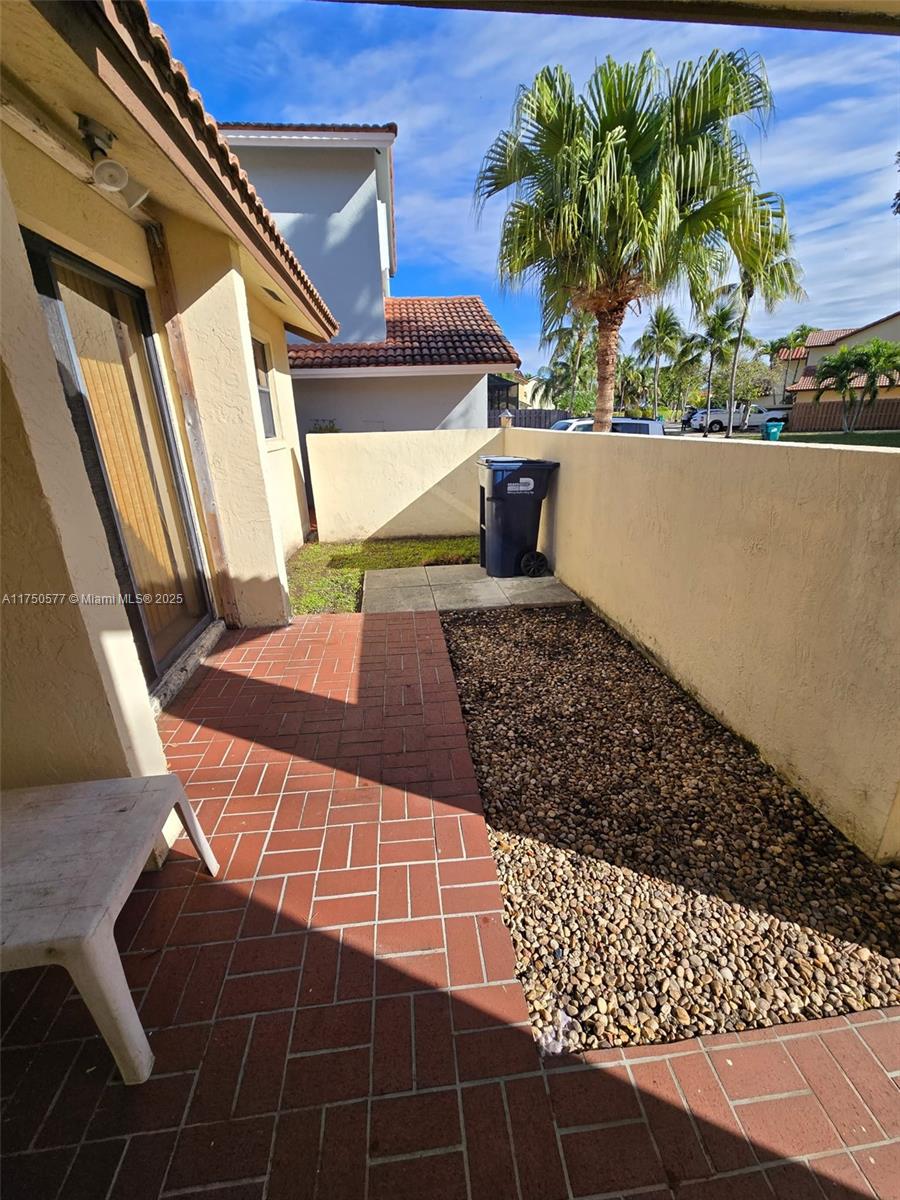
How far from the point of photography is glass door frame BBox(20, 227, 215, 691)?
281cm

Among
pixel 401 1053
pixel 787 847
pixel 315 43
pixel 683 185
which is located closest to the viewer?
pixel 401 1053

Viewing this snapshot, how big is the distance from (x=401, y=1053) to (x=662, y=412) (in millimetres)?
54255

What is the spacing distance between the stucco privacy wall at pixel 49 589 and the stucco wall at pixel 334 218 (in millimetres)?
11372

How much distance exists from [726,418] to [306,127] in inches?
1365

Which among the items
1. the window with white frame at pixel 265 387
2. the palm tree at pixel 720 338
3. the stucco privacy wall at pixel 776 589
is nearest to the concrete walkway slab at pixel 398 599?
the stucco privacy wall at pixel 776 589

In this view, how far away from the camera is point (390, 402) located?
11.4m

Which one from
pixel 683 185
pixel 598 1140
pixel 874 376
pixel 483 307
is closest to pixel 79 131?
pixel 598 1140

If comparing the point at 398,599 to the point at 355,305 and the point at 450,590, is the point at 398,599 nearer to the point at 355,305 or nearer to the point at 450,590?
the point at 450,590

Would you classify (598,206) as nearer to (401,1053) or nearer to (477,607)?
(477,607)

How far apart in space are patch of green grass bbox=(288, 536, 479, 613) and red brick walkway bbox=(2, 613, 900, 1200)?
12.0 ft

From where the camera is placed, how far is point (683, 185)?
5.85 metres

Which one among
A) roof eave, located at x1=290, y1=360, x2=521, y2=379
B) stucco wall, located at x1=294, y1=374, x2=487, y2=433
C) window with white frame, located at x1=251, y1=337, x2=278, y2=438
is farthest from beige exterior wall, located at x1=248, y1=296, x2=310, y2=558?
stucco wall, located at x1=294, y1=374, x2=487, y2=433

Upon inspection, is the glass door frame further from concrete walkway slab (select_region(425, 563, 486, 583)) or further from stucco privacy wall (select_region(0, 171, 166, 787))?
concrete walkway slab (select_region(425, 563, 486, 583))

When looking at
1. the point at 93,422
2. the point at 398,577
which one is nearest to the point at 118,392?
the point at 93,422
